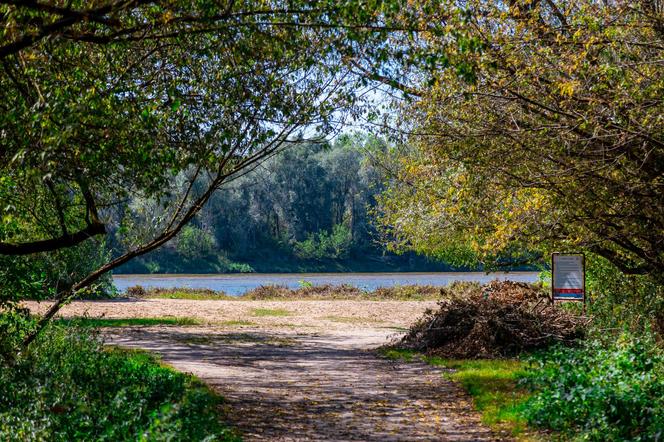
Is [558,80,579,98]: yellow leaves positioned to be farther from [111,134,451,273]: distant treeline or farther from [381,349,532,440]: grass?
[111,134,451,273]: distant treeline

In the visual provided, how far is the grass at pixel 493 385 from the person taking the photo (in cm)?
926

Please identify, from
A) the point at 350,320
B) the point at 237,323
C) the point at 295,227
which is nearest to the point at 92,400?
the point at 237,323

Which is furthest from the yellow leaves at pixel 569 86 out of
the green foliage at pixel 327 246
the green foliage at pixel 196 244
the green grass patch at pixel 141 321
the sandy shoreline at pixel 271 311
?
the green foliage at pixel 327 246

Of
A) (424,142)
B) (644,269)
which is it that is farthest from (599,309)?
(424,142)

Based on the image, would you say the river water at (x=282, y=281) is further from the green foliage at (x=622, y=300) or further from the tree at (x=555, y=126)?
the tree at (x=555, y=126)

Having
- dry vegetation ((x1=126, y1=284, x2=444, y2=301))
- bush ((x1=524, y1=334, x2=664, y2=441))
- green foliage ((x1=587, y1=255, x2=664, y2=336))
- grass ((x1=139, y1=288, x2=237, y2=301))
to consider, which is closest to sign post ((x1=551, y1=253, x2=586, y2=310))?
green foliage ((x1=587, y1=255, x2=664, y2=336))

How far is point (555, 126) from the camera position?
11.5m

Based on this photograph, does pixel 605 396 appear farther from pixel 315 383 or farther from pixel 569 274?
pixel 569 274

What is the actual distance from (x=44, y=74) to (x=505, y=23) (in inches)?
278

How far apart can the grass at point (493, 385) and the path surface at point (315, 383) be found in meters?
0.24

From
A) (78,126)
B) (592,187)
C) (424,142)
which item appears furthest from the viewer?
(424,142)

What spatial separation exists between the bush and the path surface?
81 centimetres

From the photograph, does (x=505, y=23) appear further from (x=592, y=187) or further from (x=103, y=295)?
(x=103, y=295)

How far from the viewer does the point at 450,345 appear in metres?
16.0
